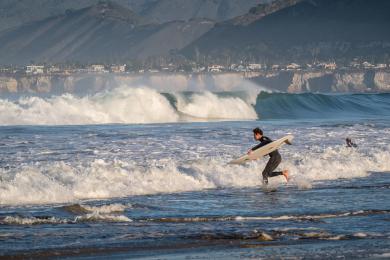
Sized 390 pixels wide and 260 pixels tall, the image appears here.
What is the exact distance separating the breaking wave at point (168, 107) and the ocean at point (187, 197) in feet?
39.4

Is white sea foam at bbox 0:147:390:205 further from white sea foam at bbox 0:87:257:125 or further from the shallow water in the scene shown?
white sea foam at bbox 0:87:257:125

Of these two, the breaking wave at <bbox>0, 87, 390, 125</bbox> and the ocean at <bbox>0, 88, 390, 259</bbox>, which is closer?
the ocean at <bbox>0, 88, 390, 259</bbox>

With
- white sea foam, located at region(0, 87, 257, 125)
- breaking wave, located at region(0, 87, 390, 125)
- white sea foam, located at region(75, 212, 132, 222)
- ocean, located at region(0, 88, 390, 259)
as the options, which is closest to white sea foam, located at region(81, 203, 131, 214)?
ocean, located at region(0, 88, 390, 259)

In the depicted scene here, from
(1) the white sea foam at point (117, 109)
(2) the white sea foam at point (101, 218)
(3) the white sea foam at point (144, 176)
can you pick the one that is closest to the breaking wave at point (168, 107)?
(1) the white sea foam at point (117, 109)

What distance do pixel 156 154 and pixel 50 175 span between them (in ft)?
20.0

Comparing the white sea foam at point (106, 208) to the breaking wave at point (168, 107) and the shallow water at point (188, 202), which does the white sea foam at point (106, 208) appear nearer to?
the shallow water at point (188, 202)

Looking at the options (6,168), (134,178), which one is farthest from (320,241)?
(6,168)

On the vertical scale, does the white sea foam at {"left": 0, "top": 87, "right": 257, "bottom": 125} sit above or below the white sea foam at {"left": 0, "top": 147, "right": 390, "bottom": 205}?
above

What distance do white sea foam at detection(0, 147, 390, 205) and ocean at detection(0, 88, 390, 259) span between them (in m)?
0.03

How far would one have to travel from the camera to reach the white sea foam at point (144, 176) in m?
18.5

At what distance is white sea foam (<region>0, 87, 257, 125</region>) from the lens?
157 feet

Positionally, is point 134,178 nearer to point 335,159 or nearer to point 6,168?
point 6,168

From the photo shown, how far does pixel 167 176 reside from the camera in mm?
21062

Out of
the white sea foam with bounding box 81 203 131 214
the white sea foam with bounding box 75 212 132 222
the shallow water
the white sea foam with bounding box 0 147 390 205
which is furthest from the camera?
the white sea foam with bounding box 0 147 390 205
